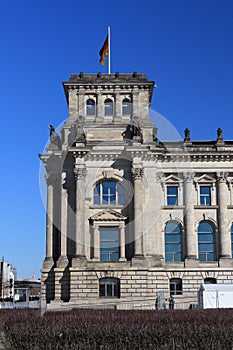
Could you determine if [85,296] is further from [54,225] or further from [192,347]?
[192,347]

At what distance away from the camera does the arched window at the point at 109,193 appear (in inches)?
2528

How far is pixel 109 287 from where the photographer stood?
61.2 metres

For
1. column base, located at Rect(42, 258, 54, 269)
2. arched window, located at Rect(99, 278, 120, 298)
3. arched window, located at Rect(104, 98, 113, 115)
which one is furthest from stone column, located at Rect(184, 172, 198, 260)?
column base, located at Rect(42, 258, 54, 269)

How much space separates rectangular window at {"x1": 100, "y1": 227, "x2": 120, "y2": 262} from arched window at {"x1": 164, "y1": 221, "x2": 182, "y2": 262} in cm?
597

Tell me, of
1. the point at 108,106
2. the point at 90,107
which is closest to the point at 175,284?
the point at 108,106

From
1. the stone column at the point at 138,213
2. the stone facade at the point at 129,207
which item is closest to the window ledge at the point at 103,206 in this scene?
the stone facade at the point at 129,207

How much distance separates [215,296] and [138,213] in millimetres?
13259

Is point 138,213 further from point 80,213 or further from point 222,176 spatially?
point 222,176

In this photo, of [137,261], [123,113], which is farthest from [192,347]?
[123,113]

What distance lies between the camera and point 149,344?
24.6 m

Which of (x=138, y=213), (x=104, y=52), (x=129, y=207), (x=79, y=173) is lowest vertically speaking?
(x=138, y=213)

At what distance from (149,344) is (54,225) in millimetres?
41518

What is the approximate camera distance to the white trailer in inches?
2084

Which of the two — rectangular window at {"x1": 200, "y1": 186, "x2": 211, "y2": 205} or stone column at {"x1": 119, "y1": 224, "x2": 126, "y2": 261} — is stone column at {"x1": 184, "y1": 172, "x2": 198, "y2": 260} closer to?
rectangular window at {"x1": 200, "y1": 186, "x2": 211, "y2": 205}
